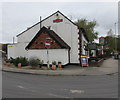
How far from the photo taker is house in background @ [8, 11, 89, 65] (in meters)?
17.0

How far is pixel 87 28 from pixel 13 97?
3957cm

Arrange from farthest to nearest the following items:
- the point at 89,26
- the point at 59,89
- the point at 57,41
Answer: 1. the point at 89,26
2. the point at 57,41
3. the point at 59,89

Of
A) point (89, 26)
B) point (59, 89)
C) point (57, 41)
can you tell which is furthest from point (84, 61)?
point (89, 26)

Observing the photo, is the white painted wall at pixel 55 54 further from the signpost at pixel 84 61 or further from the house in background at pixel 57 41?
the signpost at pixel 84 61

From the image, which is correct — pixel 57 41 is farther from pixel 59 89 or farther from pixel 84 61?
pixel 59 89

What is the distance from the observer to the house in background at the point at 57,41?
17031 millimetres

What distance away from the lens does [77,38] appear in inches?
731

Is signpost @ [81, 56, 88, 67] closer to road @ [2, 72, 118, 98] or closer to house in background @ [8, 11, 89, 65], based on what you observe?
house in background @ [8, 11, 89, 65]

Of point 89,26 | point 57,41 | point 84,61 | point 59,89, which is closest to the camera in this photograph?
point 59,89

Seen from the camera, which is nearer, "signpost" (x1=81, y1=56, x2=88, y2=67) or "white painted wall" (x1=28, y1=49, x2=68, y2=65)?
"white painted wall" (x1=28, y1=49, x2=68, y2=65)

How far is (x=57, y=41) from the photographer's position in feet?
55.5

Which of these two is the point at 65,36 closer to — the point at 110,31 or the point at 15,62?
the point at 15,62

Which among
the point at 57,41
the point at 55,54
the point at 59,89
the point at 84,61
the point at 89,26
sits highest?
the point at 89,26

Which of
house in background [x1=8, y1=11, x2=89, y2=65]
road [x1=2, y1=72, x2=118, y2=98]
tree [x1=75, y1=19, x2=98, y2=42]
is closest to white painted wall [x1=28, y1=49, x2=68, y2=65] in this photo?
house in background [x1=8, y1=11, x2=89, y2=65]
